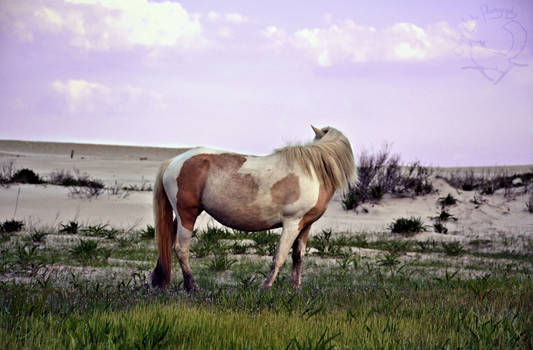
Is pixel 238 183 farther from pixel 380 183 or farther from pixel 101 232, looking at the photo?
pixel 380 183

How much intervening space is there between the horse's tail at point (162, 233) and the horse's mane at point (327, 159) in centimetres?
158

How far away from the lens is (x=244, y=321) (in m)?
3.37

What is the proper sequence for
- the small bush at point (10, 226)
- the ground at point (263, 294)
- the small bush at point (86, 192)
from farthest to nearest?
the small bush at point (86, 192) < the small bush at point (10, 226) < the ground at point (263, 294)

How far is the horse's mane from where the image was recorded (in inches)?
226

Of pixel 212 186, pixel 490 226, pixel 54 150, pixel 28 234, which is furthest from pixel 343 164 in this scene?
pixel 54 150

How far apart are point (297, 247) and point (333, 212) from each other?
11286mm

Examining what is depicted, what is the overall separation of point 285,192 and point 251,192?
15.9 inches

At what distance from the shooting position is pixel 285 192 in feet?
18.3

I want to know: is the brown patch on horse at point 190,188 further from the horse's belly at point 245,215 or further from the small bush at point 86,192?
the small bush at point 86,192

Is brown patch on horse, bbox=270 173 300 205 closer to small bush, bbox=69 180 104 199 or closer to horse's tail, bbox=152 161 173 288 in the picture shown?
horse's tail, bbox=152 161 173 288

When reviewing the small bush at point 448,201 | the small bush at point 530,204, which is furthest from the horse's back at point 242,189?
the small bush at point 530,204

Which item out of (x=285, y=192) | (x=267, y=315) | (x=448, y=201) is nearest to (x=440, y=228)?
(x=448, y=201)

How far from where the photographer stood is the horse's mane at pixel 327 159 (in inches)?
226

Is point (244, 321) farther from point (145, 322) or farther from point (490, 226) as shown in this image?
point (490, 226)
